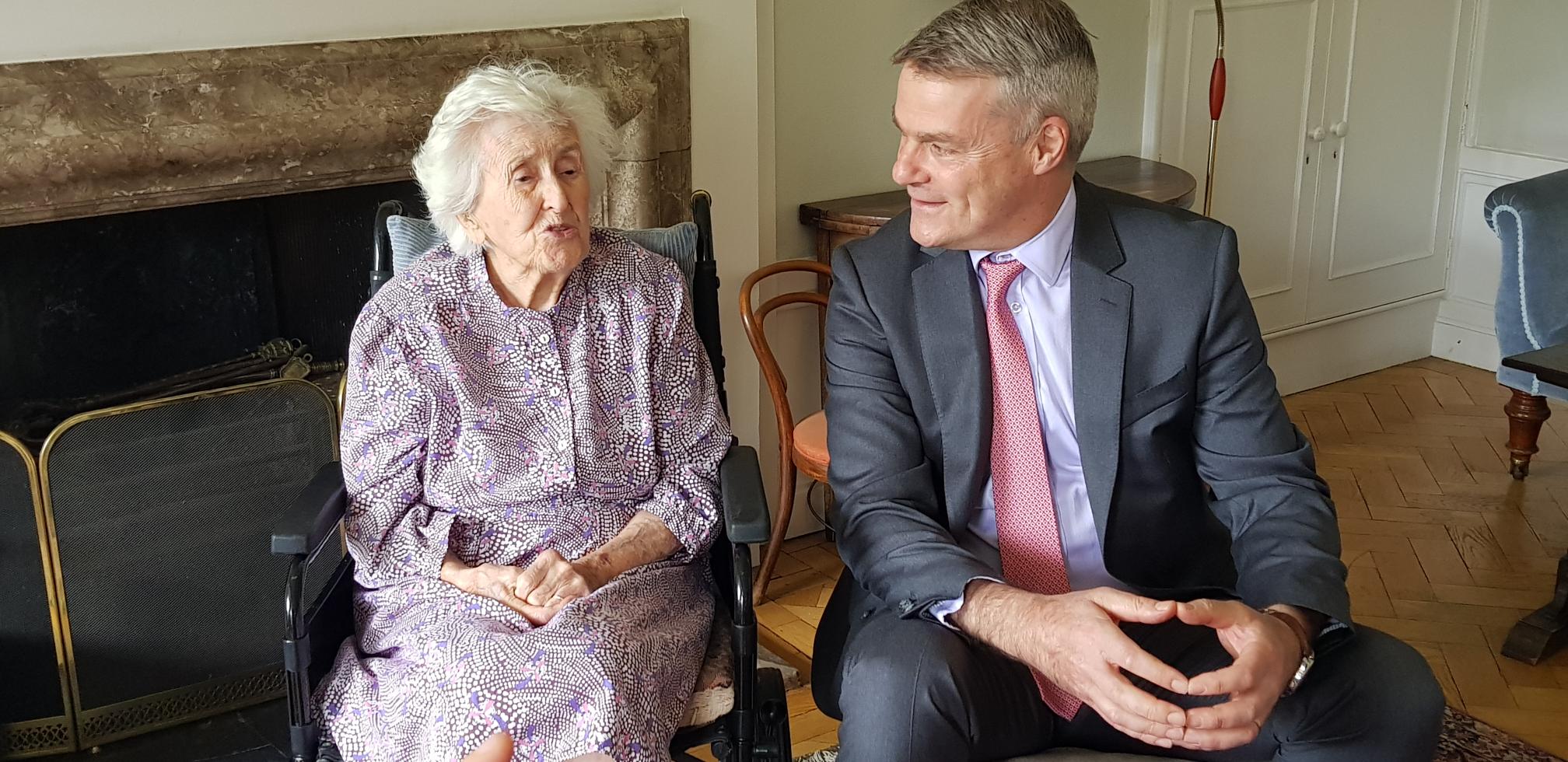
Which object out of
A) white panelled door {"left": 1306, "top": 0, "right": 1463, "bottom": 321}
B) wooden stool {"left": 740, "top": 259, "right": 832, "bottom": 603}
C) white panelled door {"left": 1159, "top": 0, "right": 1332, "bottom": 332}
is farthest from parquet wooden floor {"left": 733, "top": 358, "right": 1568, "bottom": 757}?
white panelled door {"left": 1159, "top": 0, "right": 1332, "bottom": 332}

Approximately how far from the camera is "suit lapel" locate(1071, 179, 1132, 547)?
1783 millimetres

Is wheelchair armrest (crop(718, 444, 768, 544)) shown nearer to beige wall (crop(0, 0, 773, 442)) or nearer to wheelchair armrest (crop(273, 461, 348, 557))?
wheelchair armrest (crop(273, 461, 348, 557))

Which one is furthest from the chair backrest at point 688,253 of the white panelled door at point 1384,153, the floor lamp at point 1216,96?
the white panelled door at point 1384,153

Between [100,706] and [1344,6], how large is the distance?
356 cm

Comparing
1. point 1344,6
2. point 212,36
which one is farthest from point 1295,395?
point 212,36

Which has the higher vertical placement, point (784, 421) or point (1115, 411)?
point (1115, 411)

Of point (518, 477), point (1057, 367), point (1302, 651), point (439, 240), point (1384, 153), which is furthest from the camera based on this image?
point (1384, 153)

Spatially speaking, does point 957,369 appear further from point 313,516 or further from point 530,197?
point 313,516

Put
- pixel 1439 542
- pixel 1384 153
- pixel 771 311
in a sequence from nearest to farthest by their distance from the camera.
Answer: pixel 771 311, pixel 1439 542, pixel 1384 153

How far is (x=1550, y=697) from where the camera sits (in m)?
2.76

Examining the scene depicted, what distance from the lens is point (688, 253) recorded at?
224 centimetres

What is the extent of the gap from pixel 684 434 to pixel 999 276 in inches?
19.6

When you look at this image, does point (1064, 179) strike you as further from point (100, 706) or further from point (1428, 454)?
point (1428, 454)

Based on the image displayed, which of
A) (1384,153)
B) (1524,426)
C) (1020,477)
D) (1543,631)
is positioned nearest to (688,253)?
(1020,477)
